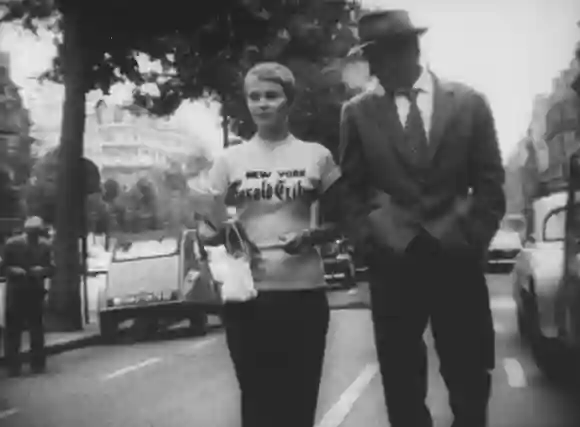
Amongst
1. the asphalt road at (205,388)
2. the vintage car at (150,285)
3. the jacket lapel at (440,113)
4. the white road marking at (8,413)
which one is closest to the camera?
the jacket lapel at (440,113)

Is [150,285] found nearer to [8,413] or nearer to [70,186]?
[70,186]

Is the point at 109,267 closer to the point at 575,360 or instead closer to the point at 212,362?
the point at 212,362

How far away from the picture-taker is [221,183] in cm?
287

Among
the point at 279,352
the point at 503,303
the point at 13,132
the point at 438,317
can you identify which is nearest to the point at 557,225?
the point at 503,303

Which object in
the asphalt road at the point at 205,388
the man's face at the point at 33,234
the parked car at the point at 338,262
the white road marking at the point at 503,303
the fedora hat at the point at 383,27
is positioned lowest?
the asphalt road at the point at 205,388

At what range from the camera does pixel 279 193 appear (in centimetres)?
285

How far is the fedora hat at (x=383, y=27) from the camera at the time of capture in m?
2.79

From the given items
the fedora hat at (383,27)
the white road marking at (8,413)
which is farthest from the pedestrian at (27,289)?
the fedora hat at (383,27)

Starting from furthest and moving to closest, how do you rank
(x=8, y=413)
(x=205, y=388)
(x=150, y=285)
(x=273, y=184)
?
(x=8, y=413)
(x=150, y=285)
(x=205, y=388)
(x=273, y=184)

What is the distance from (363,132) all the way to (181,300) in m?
0.82

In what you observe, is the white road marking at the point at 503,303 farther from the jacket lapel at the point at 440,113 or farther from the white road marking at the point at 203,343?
the white road marking at the point at 203,343

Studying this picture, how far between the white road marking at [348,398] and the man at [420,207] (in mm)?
106

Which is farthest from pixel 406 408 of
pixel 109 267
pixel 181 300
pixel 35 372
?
pixel 35 372

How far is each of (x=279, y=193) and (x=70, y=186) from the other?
750 mm
